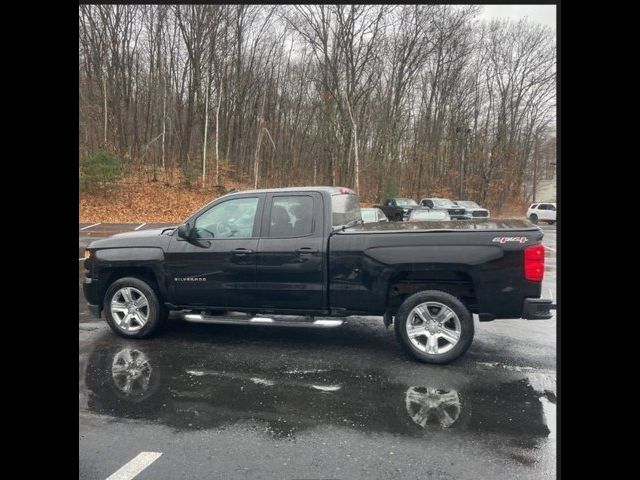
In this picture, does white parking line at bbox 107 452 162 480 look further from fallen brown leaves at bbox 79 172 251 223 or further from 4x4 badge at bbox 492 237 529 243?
fallen brown leaves at bbox 79 172 251 223

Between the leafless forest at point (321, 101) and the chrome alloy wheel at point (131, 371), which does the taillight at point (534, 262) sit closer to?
the chrome alloy wheel at point (131, 371)

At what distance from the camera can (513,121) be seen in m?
40.0

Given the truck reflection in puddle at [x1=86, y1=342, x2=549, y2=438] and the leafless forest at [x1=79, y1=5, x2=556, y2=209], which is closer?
the truck reflection in puddle at [x1=86, y1=342, x2=549, y2=438]

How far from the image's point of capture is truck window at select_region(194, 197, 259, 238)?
597 centimetres

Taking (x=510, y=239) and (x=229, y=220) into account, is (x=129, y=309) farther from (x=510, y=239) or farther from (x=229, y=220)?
(x=510, y=239)

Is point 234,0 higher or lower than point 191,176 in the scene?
lower

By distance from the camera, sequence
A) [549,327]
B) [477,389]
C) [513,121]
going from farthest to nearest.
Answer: [513,121], [549,327], [477,389]

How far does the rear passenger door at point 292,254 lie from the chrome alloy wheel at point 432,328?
1038mm

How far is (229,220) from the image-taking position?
6062 millimetres

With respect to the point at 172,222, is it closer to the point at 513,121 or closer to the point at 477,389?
the point at 477,389

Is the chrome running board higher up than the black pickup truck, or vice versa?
the black pickup truck

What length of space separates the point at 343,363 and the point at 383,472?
7.13 ft

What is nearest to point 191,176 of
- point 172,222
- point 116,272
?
point 172,222

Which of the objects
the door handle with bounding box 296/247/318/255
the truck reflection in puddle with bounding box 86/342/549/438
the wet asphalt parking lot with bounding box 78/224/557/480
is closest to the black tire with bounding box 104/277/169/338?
the wet asphalt parking lot with bounding box 78/224/557/480
